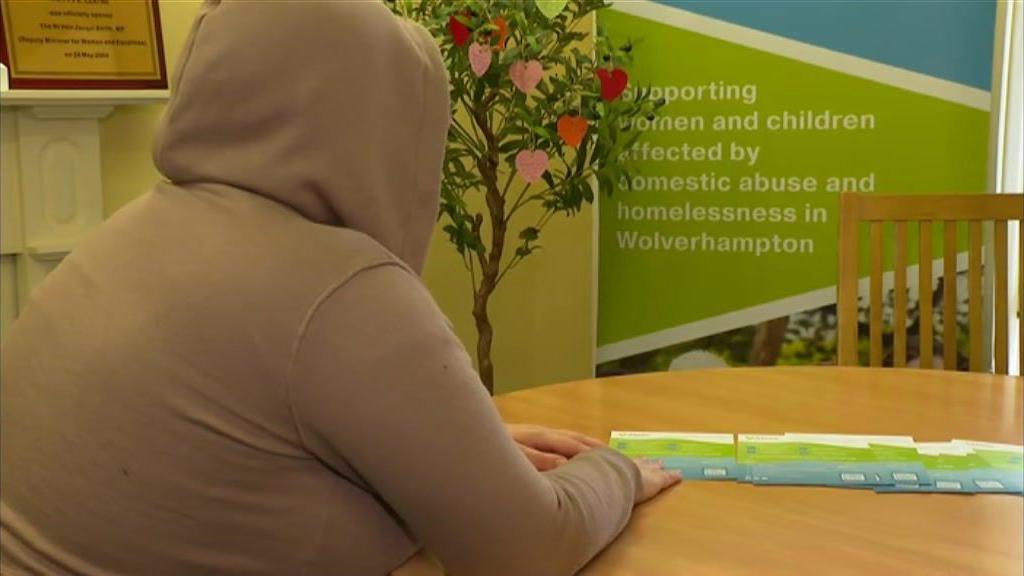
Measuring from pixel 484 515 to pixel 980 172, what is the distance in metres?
2.37

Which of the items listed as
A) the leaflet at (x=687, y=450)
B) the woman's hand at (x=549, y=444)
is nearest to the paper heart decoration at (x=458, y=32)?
the leaflet at (x=687, y=450)

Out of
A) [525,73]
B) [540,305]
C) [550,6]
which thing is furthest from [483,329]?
[550,6]

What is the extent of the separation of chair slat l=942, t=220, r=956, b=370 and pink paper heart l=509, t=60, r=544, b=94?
3.41 ft

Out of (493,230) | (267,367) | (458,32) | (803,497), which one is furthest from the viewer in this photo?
(493,230)

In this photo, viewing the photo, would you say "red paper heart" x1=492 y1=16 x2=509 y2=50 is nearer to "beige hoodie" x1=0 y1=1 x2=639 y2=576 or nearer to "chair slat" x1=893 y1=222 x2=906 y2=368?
"chair slat" x1=893 y1=222 x2=906 y2=368

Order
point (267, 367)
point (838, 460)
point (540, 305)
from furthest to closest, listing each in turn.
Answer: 1. point (540, 305)
2. point (838, 460)
3. point (267, 367)

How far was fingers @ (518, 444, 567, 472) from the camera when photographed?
1292 millimetres

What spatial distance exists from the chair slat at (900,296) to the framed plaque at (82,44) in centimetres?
175

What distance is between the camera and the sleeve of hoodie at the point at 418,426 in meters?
0.88

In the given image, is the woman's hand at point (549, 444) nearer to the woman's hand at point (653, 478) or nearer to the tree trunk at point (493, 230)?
the woman's hand at point (653, 478)

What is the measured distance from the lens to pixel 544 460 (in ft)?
4.26

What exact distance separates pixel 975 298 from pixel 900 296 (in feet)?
0.47

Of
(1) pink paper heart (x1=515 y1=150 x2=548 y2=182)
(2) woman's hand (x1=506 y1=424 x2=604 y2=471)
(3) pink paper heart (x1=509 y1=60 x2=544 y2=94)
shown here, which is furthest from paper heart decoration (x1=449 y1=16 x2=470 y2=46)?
(2) woman's hand (x1=506 y1=424 x2=604 y2=471)

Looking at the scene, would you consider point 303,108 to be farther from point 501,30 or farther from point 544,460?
point 501,30
